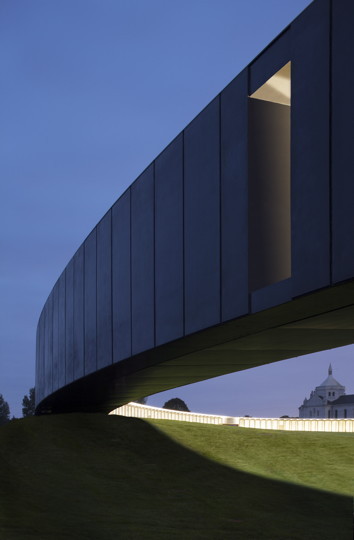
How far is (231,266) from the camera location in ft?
49.1

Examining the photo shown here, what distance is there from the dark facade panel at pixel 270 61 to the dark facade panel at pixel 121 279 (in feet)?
28.6

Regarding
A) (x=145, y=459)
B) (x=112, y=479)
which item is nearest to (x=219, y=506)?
(x=112, y=479)

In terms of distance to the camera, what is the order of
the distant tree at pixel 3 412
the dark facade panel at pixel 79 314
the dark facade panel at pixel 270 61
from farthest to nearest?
the distant tree at pixel 3 412
the dark facade panel at pixel 79 314
the dark facade panel at pixel 270 61

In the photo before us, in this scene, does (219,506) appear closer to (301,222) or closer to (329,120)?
(301,222)

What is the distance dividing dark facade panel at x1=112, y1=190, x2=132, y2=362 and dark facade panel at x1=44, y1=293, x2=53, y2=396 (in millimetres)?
15191

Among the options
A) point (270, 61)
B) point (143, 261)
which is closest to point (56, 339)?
point (143, 261)

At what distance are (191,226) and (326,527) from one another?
9.87 meters

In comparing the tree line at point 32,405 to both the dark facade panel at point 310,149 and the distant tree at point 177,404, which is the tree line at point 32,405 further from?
the dark facade panel at point 310,149

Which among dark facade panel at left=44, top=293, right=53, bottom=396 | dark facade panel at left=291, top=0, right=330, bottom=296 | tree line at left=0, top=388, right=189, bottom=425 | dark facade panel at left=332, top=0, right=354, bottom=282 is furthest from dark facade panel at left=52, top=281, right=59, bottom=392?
tree line at left=0, top=388, right=189, bottom=425

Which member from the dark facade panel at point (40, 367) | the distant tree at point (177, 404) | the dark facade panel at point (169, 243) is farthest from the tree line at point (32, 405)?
the dark facade panel at point (169, 243)

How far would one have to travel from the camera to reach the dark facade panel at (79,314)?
28.7 m

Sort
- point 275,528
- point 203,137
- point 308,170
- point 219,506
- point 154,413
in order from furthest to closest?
1. point 154,413
2. point 219,506
3. point 275,528
4. point 203,137
5. point 308,170

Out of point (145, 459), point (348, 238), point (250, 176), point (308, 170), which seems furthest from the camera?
point (145, 459)

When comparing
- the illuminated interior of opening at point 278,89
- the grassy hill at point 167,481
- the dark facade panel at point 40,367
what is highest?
the illuminated interior of opening at point 278,89
